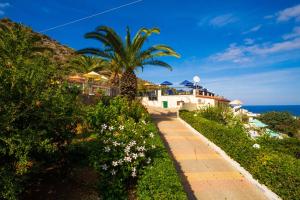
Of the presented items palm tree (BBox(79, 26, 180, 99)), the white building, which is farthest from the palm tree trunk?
the white building

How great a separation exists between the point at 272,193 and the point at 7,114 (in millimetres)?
9480

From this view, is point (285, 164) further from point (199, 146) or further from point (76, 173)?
point (76, 173)

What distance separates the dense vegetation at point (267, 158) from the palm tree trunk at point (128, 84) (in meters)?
5.95

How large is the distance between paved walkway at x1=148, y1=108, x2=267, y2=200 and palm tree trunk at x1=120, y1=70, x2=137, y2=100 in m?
4.21

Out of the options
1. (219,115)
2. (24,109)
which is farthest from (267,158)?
(219,115)

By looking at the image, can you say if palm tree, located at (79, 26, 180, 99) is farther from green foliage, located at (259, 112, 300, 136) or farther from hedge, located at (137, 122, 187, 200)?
green foliage, located at (259, 112, 300, 136)

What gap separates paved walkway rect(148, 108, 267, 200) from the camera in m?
Answer: 9.91

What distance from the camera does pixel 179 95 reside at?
3531 cm

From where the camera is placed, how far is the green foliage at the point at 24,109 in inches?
224

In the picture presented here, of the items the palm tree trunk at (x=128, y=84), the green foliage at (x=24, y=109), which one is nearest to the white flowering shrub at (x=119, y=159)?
the green foliage at (x=24, y=109)

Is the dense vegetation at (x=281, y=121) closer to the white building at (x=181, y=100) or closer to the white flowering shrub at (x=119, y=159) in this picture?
the white building at (x=181, y=100)

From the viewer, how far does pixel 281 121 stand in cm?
5834

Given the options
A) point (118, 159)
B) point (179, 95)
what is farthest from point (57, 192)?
point (179, 95)

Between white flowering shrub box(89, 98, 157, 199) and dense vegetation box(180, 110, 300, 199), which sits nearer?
white flowering shrub box(89, 98, 157, 199)
